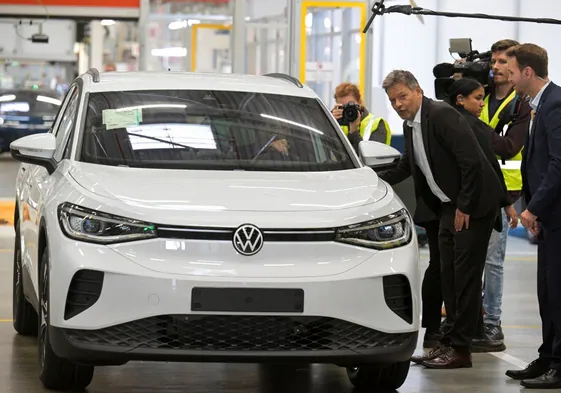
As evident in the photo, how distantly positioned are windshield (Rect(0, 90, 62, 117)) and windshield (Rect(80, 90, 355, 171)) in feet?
79.2

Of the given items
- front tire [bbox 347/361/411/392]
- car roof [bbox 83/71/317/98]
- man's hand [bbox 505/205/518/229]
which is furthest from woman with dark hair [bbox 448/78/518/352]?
front tire [bbox 347/361/411/392]

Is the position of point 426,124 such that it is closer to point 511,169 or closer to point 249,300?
point 511,169

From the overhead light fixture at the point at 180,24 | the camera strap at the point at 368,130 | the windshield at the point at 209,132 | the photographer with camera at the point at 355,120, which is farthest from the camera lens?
the overhead light fixture at the point at 180,24

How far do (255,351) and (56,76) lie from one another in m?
42.9

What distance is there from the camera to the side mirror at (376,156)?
6.68 metres

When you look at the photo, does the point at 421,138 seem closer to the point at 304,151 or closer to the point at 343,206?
the point at 304,151

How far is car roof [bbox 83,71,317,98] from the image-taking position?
6.89 metres

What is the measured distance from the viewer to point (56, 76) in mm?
47375

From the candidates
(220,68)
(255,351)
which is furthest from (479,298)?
(220,68)

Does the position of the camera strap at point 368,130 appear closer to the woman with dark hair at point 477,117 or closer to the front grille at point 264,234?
the woman with dark hair at point 477,117

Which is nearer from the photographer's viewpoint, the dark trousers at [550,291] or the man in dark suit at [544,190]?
the man in dark suit at [544,190]

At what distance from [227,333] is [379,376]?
3.92 ft

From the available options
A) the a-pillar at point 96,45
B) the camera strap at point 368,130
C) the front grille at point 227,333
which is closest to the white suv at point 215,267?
the front grille at point 227,333

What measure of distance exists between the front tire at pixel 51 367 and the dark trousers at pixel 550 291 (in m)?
2.38
